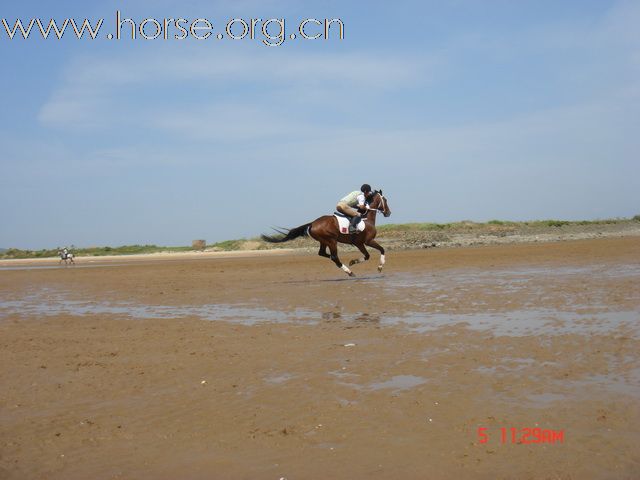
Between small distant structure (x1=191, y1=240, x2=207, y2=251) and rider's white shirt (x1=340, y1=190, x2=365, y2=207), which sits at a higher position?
rider's white shirt (x1=340, y1=190, x2=365, y2=207)

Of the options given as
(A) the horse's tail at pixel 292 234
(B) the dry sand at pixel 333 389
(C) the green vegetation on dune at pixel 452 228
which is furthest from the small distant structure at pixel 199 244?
(B) the dry sand at pixel 333 389

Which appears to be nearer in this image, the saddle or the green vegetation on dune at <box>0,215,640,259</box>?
the saddle

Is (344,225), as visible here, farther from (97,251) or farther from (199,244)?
(97,251)

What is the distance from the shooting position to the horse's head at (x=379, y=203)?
1920cm

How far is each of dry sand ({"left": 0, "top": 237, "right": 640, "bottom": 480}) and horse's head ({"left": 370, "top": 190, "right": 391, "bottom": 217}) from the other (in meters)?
7.48

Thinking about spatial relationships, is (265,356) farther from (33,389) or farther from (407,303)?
(407,303)

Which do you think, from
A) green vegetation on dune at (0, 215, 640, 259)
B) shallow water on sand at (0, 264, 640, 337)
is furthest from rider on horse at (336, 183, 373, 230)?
green vegetation on dune at (0, 215, 640, 259)

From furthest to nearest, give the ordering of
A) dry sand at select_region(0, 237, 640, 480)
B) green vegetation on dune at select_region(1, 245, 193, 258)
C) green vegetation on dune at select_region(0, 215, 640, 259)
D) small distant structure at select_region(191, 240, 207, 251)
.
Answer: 1. green vegetation on dune at select_region(1, 245, 193, 258)
2. small distant structure at select_region(191, 240, 207, 251)
3. green vegetation on dune at select_region(0, 215, 640, 259)
4. dry sand at select_region(0, 237, 640, 480)

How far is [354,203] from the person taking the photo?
19.0 m

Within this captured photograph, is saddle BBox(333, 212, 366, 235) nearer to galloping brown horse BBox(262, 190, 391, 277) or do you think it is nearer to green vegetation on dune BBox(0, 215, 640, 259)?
galloping brown horse BBox(262, 190, 391, 277)

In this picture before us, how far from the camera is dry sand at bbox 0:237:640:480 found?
3.91 meters
